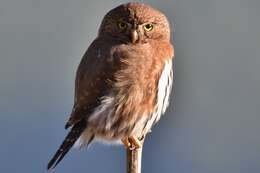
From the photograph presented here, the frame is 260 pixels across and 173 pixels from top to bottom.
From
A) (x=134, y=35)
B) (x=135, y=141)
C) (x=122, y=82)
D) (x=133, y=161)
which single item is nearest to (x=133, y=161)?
(x=133, y=161)

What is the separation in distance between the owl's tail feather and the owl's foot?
9.0 inches

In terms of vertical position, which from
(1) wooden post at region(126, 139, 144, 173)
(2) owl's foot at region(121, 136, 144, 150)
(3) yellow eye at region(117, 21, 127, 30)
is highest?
(3) yellow eye at region(117, 21, 127, 30)

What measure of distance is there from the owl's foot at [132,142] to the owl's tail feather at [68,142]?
229mm

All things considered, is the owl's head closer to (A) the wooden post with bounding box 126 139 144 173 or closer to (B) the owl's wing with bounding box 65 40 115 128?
(B) the owl's wing with bounding box 65 40 115 128

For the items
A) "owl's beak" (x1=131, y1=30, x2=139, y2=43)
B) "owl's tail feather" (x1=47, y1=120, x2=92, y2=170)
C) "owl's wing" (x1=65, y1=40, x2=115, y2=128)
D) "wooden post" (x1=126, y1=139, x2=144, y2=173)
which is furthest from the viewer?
"owl's beak" (x1=131, y1=30, x2=139, y2=43)

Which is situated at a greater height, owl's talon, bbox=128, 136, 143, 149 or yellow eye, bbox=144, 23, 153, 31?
yellow eye, bbox=144, 23, 153, 31

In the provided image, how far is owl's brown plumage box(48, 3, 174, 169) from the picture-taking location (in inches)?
234

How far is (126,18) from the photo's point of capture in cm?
609

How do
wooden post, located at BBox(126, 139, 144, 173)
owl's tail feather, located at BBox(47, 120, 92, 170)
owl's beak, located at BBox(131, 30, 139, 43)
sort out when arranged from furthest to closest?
1. owl's beak, located at BBox(131, 30, 139, 43)
2. owl's tail feather, located at BBox(47, 120, 92, 170)
3. wooden post, located at BBox(126, 139, 144, 173)

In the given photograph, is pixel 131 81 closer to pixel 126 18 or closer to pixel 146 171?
pixel 126 18

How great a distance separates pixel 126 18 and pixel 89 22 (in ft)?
5.41

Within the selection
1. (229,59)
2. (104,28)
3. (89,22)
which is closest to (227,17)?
(229,59)

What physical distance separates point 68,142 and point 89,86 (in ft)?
0.96

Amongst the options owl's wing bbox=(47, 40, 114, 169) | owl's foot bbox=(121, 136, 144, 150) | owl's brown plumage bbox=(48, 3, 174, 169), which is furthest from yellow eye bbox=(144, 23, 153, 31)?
owl's foot bbox=(121, 136, 144, 150)
